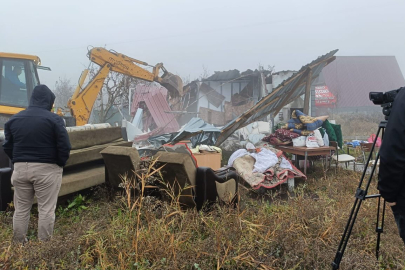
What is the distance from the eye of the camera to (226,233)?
9.17ft

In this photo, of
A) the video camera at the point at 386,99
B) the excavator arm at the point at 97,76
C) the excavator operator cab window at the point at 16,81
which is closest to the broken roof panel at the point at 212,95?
the excavator arm at the point at 97,76

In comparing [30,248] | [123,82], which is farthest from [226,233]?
[123,82]

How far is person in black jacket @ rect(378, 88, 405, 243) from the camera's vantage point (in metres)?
1.77

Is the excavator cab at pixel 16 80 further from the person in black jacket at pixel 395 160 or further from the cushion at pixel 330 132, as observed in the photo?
the cushion at pixel 330 132

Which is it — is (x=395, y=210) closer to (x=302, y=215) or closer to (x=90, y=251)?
(x=302, y=215)

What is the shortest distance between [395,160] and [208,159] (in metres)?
4.75

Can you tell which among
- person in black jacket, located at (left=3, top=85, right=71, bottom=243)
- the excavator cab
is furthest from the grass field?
the excavator cab

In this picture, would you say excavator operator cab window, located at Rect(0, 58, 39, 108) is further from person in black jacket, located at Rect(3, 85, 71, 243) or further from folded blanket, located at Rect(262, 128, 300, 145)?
folded blanket, located at Rect(262, 128, 300, 145)

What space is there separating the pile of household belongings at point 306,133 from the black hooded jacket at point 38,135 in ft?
17.0

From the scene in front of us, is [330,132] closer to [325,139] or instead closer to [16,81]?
[325,139]

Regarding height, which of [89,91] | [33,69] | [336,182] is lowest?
[336,182]

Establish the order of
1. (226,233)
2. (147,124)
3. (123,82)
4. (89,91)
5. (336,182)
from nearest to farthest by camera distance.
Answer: (226,233) → (336,182) → (89,91) → (147,124) → (123,82)

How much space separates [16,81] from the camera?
7066 millimetres

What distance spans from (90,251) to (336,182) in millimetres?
4827
